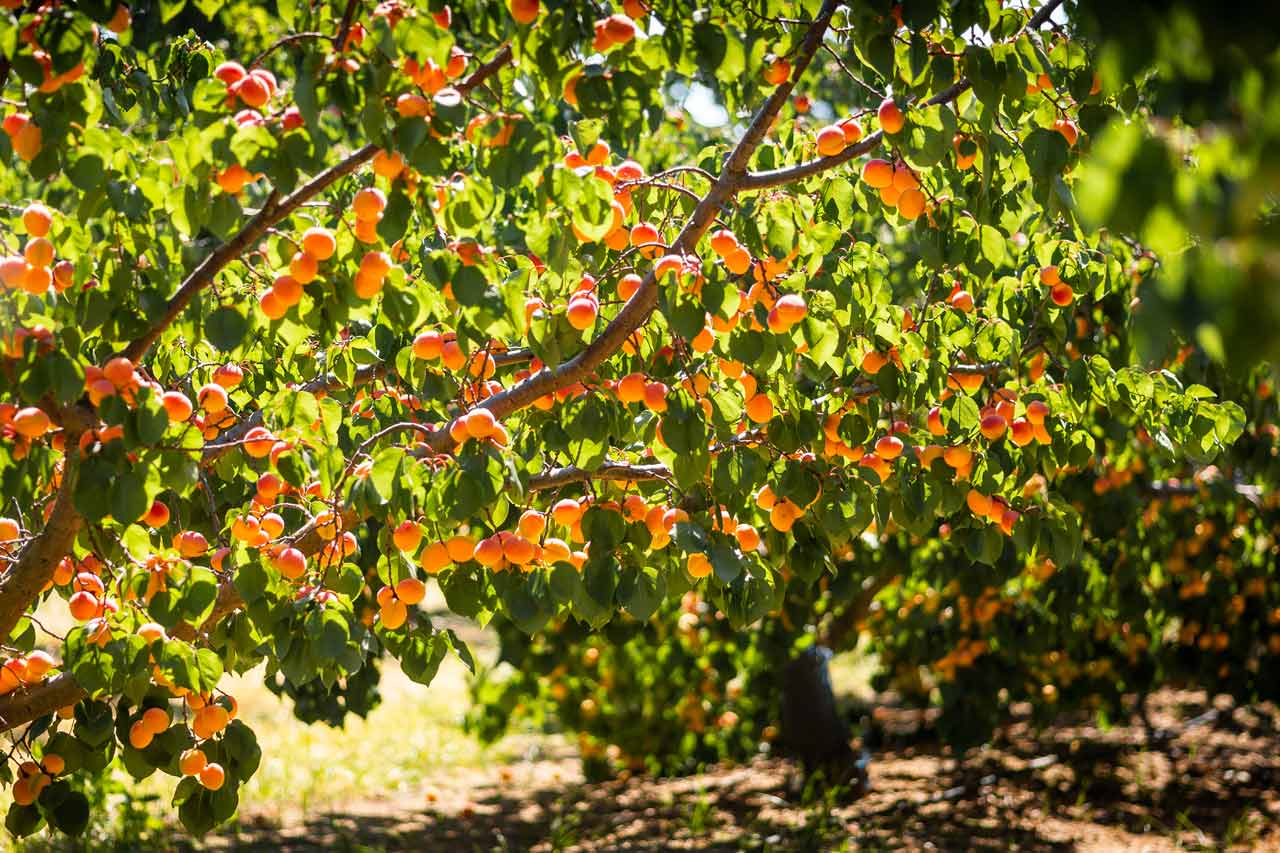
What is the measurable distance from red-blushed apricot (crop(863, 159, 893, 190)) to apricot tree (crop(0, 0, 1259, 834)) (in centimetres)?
2

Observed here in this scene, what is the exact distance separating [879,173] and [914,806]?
4358 mm

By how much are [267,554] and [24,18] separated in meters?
1.05

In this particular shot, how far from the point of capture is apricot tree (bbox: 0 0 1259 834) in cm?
186

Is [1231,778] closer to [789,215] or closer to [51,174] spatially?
[789,215]

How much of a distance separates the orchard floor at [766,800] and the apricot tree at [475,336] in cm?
287

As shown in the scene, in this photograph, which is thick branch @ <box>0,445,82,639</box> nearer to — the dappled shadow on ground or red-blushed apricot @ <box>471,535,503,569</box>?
red-blushed apricot @ <box>471,535,503,569</box>

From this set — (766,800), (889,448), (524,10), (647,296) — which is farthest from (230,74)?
(766,800)

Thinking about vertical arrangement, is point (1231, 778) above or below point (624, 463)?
below

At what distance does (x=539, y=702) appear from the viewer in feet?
23.9

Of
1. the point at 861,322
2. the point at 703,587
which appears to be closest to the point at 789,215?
the point at 861,322

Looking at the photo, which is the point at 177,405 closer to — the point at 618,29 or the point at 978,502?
the point at 618,29

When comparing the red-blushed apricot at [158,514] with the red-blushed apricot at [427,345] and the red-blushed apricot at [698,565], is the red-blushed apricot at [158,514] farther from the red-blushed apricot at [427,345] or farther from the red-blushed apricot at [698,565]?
the red-blushed apricot at [698,565]

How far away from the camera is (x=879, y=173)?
2.30 meters

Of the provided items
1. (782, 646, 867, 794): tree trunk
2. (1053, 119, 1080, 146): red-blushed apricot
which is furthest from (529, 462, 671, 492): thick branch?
(782, 646, 867, 794): tree trunk
